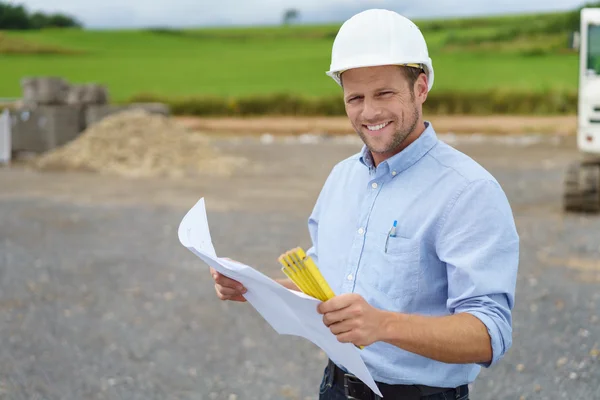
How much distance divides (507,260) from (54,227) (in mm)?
10098

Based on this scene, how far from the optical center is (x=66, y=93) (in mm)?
21891

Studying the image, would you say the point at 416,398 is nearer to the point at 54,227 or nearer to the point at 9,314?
the point at 9,314

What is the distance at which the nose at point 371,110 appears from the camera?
7.25 feet

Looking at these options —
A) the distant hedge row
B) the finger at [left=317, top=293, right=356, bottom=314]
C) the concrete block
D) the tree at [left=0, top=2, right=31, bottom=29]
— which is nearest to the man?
the finger at [left=317, top=293, right=356, bottom=314]

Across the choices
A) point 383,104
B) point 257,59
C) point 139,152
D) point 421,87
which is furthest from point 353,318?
point 257,59

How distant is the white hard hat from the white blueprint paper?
547mm

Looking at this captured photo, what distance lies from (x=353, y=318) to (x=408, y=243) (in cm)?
37

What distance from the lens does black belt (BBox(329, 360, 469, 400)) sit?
2287 mm

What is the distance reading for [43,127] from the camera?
21.5 metres

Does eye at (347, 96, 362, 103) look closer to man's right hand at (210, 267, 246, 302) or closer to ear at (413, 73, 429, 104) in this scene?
ear at (413, 73, 429, 104)

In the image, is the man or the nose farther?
the nose

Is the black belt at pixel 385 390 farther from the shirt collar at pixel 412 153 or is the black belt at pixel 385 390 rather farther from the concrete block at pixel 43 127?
the concrete block at pixel 43 127

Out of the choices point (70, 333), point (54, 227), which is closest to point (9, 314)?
point (70, 333)

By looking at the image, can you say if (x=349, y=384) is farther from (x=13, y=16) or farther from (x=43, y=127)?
(x=13, y=16)
